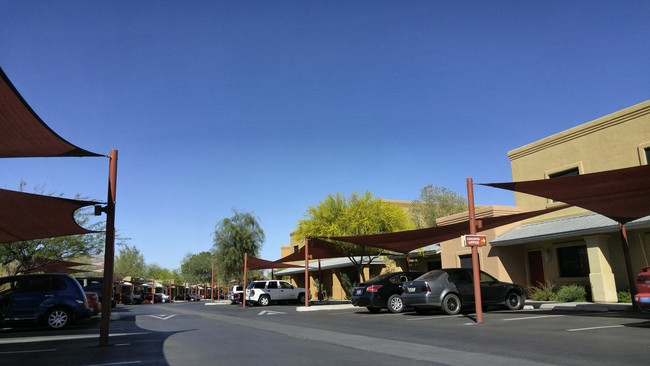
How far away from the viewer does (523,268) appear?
24.4 m

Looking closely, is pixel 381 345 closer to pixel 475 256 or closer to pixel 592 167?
pixel 475 256

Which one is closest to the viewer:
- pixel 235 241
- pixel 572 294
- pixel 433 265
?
pixel 572 294

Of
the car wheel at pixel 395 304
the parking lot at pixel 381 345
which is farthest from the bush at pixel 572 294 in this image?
the parking lot at pixel 381 345

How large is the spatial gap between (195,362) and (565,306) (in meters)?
14.4

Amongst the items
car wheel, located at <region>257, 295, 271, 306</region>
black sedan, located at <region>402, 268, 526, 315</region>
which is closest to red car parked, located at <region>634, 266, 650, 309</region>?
black sedan, located at <region>402, 268, 526, 315</region>

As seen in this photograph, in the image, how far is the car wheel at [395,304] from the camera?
18.5 meters

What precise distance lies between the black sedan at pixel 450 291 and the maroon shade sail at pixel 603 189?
436 centimetres

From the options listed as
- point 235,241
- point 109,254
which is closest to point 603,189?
point 109,254

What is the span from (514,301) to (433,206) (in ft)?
114

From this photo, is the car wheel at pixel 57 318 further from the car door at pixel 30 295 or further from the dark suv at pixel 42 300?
the car door at pixel 30 295

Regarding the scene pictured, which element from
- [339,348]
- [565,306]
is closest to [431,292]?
→ [565,306]

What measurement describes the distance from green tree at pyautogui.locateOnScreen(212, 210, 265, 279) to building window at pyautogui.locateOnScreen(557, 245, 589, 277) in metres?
29.1

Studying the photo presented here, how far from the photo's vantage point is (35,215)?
1098 cm

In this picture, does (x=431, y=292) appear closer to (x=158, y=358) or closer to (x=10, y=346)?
(x=158, y=358)
